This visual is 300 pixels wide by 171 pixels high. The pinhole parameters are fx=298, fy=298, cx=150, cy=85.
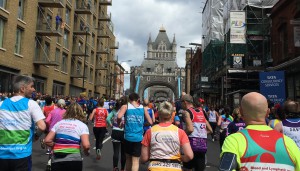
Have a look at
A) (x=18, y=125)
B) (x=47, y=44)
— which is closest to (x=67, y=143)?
(x=18, y=125)

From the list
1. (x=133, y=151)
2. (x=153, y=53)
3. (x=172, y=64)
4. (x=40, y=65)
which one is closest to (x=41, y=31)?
(x=40, y=65)

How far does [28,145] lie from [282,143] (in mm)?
3374

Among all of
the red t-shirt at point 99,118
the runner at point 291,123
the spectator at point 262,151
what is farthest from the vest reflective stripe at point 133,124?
the spectator at point 262,151

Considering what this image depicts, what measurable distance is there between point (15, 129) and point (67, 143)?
0.77 m

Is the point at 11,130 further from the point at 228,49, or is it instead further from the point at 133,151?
the point at 228,49

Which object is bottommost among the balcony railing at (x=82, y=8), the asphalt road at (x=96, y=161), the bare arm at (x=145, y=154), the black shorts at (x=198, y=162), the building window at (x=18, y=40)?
the asphalt road at (x=96, y=161)

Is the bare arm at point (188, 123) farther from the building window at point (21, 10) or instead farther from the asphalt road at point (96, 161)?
the building window at point (21, 10)

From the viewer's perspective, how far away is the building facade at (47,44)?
19906 mm

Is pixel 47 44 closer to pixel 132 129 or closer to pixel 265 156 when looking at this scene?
pixel 132 129

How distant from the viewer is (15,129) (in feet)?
13.6

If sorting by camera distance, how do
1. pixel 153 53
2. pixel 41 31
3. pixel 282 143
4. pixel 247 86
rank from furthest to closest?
1. pixel 153 53
2. pixel 247 86
3. pixel 41 31
4. pixel 282 143

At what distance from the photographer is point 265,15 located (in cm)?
2530

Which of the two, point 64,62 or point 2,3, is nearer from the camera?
point 2,3

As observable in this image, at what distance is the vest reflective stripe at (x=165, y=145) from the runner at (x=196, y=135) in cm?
194
